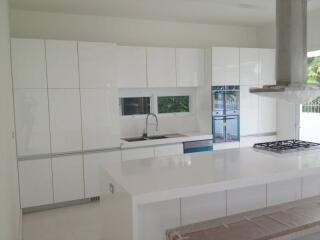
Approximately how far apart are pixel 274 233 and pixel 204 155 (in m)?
1.20

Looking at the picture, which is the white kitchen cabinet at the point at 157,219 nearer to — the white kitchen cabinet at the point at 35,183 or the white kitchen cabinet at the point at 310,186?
the white kitchen cabinet at the point at 310,186

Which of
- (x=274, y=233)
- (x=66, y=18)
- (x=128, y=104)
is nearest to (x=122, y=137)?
(x=128, y=104)

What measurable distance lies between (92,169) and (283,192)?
255 centimetres

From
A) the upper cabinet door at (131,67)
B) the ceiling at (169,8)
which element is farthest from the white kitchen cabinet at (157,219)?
the ceiling at (169,8)

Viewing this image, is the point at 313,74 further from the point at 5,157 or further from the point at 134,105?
the point at 5,157

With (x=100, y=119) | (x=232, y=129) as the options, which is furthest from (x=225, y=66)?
(x=100, y=119)

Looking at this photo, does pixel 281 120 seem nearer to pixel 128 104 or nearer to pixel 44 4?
pixel 128 104

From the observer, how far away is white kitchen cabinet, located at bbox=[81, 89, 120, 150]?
4152 millimetres

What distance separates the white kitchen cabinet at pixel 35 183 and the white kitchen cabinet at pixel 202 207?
2.36m

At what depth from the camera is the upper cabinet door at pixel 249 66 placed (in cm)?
509

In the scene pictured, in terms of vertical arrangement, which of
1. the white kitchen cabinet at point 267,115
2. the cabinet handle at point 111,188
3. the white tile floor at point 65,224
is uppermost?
the white kitchen cabinet at point 267,115

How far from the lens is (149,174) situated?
242cm

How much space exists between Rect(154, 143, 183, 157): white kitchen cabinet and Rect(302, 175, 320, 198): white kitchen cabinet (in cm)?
206

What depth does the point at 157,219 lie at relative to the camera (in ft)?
7.39
